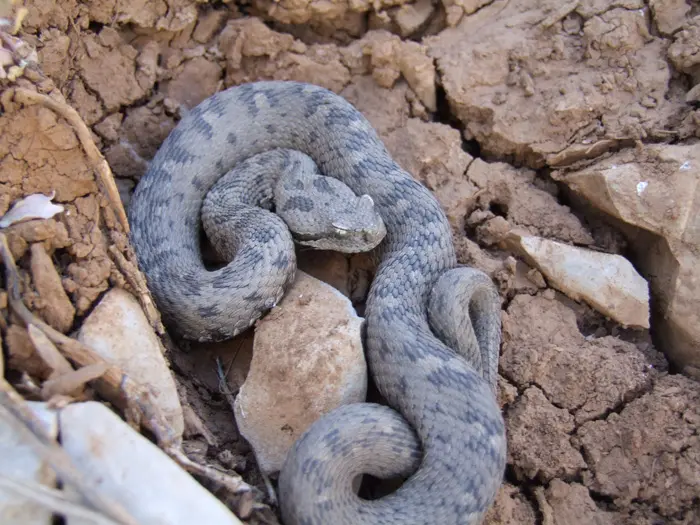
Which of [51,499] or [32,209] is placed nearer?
[51,499]

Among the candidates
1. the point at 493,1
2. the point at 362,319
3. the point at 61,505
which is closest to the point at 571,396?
the point at 362,319

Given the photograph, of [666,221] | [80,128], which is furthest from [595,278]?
[80,128]

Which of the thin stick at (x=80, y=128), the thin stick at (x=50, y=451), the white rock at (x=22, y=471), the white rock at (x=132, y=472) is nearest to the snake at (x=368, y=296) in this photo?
the white rock at (x=132, y=472)

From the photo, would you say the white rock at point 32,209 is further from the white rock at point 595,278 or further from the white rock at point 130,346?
the white rock at point 595,278

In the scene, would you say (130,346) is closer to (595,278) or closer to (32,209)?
(32,209)

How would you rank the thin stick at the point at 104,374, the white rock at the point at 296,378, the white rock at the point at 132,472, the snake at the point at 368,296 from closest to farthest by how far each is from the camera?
1. the white rock at the point at 132,472
2. the thin stick at the point at 104,374
3. the snake at the point at 368,296
4. the white rock at the point at 296,378

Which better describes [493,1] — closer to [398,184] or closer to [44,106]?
[398,184]
